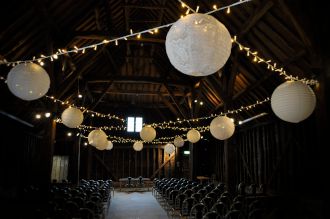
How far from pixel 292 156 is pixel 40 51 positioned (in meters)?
8.17

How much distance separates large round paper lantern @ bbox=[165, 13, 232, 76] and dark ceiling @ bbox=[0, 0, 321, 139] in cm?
320

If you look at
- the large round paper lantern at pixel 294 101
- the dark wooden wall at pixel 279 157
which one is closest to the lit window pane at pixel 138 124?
the dark wooden wall at pixel 279 157

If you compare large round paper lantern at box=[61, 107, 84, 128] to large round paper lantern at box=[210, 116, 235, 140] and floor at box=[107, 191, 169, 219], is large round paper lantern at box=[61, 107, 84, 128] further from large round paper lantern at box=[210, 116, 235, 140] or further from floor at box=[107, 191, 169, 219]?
large round paper lantern at box=[210, 116, 235, 140]

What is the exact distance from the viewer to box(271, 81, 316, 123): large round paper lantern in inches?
156

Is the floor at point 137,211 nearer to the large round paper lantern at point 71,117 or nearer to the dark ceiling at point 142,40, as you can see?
the large round paper lantern at point 71,117

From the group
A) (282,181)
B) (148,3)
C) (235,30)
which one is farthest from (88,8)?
(282,181)

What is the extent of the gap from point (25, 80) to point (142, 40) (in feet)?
21.0

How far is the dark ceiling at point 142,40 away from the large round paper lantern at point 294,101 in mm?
1447

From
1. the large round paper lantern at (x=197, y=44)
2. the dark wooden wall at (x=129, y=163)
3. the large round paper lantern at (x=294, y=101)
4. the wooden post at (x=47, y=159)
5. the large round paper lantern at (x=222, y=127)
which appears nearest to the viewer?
the large round paper lantern at (x=197, y=44)

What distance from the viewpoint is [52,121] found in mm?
8516

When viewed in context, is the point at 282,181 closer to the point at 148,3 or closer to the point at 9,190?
the point at 148,3

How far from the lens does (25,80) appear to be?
398 centimetres

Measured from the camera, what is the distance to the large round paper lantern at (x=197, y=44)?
98.9 inches

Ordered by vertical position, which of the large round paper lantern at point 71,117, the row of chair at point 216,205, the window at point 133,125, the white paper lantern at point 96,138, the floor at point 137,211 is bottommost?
the floor at point 137,211
